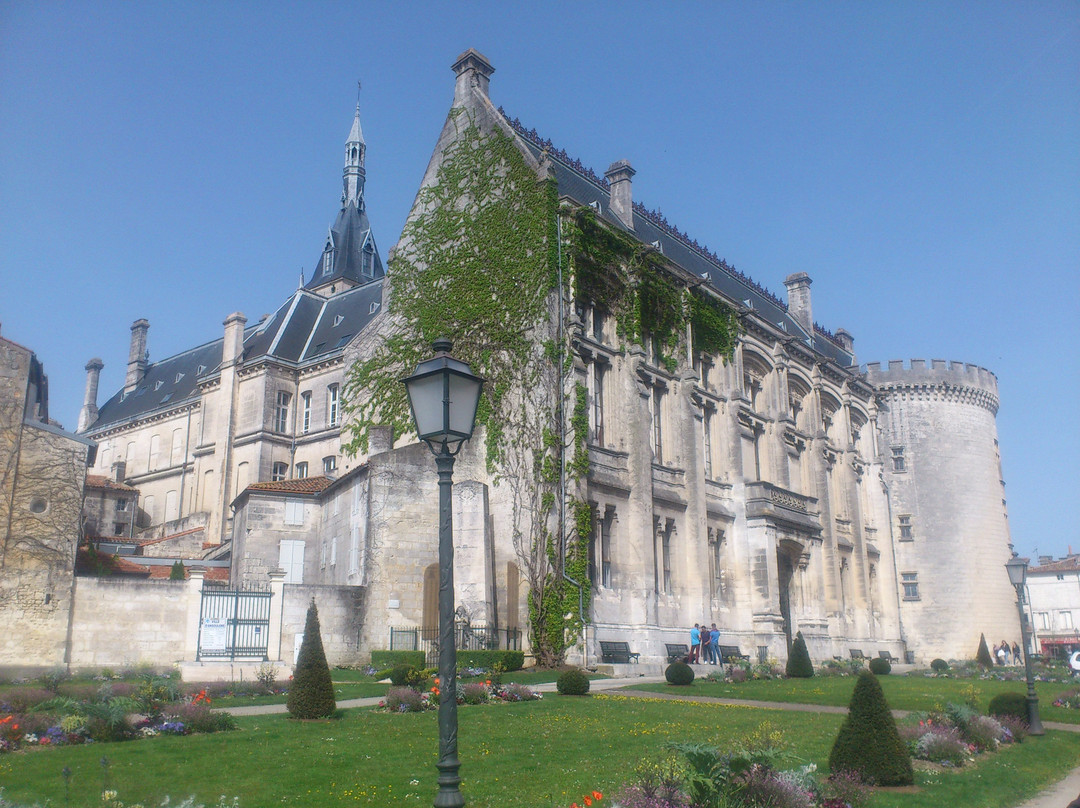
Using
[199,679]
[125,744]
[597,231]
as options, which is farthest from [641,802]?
[597,231]

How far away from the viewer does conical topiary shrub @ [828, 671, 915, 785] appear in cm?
1131

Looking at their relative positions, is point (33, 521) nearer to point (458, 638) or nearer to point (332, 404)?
point (458, 638)

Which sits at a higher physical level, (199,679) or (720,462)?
(720,462)

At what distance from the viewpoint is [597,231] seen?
3077cm

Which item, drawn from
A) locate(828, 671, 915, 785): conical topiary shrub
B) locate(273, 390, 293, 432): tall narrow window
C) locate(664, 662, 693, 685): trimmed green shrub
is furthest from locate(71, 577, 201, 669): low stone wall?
locate(273, 390, 293, 432): tall narrow window

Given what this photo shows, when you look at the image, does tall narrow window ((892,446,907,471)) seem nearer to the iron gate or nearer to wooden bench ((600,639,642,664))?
wooden bench ((600,639,642,664))

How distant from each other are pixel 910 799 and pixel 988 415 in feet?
161

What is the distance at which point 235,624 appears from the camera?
23953 millimetres

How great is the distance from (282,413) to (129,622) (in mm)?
24382

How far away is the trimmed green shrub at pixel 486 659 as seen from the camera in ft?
77.9

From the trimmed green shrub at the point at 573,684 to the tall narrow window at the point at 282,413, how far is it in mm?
32271

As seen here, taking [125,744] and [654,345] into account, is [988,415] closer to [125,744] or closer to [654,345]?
[654,345]

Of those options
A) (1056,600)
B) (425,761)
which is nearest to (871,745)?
(425,761)

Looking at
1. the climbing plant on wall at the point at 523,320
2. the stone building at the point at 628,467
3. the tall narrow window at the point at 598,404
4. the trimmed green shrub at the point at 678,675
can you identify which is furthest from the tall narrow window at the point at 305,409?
the trimmed green shrub at the point at 678,675
